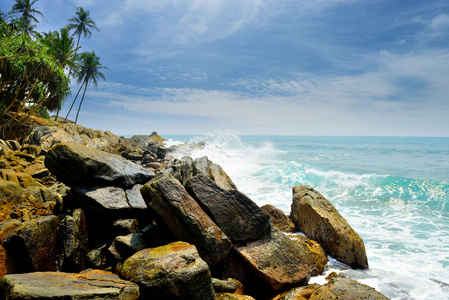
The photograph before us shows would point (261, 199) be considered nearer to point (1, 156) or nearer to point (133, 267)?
point (133, 267)

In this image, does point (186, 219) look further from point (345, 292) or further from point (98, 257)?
point (345, 292)

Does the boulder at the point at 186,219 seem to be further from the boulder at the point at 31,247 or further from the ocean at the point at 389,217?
the ocean at the point at 389,217

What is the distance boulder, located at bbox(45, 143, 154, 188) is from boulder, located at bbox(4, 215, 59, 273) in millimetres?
1483

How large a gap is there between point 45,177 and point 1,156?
3.39 metres

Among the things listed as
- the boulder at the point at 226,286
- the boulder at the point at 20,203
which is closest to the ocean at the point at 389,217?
the boulder at the point at 226,286

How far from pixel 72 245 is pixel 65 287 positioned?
5.59 ft

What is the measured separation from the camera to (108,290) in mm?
2953

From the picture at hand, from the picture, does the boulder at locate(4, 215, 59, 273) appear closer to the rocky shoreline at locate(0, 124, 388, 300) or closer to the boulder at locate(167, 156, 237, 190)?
the rocky shoreline at locate(0, 124, 388, 300)

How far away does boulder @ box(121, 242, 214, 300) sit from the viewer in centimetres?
325

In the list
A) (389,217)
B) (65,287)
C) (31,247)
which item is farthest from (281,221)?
(389,217)

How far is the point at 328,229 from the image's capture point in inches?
253

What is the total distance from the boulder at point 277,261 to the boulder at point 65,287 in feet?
7.68

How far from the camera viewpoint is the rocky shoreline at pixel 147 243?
329cm

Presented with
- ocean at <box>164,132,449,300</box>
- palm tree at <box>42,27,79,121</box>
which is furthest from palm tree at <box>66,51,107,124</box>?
ocean at <box>164,132,449,300</box>
